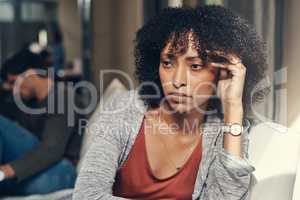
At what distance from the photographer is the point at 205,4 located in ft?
3.40

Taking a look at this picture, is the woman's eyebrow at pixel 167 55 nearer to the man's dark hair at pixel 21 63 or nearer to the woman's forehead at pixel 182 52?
the woman's forehead at pixel 182 52

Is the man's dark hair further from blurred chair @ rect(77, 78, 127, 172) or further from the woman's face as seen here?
the woman's face

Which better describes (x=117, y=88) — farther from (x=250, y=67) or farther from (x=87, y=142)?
(x=250, y=67)

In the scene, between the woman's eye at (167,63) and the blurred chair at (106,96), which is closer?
the woman's eye at (167,63)

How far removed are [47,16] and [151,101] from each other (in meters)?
1.14

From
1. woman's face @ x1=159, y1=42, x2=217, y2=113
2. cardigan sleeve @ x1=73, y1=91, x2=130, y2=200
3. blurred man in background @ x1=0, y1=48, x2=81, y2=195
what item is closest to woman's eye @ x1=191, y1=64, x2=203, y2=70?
woman's face @ x1=159, y1=42, x2=217, y2=113

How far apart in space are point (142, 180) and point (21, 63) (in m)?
0.78

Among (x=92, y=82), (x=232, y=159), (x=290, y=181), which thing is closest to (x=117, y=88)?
(x=92, y=82)

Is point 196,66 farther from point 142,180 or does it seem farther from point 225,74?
point 142,180

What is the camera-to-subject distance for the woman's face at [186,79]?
1.02 meters

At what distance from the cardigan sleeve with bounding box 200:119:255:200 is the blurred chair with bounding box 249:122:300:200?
0.02 meters

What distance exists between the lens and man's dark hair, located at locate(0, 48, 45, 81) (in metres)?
1.65

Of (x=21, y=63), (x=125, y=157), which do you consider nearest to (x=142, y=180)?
(x=125, y=157)

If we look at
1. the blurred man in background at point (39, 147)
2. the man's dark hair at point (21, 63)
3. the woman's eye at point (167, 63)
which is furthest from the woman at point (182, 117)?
the man's dark hair at point (21, 63)
